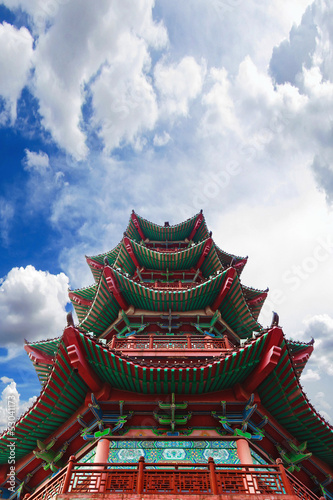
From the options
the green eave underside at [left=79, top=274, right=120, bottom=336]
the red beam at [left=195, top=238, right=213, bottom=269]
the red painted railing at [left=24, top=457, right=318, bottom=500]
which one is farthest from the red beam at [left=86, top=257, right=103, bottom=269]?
the red painted railing at [left=24, top=457, right=318, bottom=500]

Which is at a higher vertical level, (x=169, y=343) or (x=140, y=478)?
(x=169, y=343)

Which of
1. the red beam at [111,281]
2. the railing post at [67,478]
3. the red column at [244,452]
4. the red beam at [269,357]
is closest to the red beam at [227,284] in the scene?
the red beam at [111,281]

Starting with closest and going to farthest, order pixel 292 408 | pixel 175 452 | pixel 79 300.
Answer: pixel 175 452 < pixel 292 408 < pixel 79 300

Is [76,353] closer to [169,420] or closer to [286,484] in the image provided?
[169,420]

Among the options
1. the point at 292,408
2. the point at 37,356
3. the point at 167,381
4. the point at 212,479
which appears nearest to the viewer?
the point at 212,479

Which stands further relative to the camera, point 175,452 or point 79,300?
point 79,300

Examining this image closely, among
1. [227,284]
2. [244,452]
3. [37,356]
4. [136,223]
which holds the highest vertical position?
[136,223]

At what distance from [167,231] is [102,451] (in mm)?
13913

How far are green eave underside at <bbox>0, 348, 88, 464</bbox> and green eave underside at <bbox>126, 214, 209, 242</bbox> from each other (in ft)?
39.8

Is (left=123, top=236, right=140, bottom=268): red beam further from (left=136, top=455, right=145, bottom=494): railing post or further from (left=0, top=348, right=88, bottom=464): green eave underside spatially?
(left=136, top=455, right=145, bottom=494): railing post

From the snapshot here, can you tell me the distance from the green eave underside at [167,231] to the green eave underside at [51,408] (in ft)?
39.8

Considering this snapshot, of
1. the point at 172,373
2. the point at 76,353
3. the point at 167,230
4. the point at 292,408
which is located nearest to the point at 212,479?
the point at 172,373

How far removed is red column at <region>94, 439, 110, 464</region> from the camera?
783cm

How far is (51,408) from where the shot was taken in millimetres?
8867
